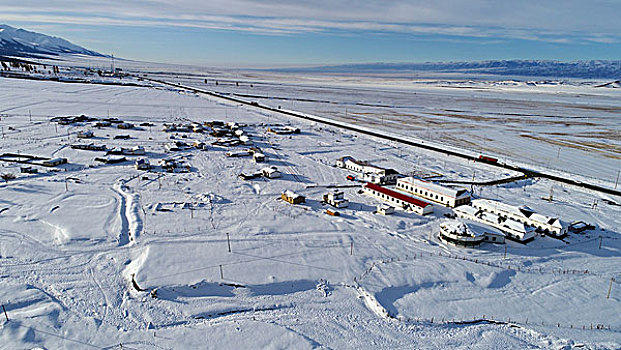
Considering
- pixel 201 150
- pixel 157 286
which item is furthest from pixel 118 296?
pixel 201 150

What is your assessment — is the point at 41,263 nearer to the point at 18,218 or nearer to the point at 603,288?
the point at 18,218

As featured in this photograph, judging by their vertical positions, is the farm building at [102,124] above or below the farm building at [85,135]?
above

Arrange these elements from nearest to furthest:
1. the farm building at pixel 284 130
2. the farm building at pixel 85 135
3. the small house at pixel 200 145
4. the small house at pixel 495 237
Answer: the small house at pixel 495 237, the small house at pixel 200 145, the farm building at pixel 85 135, the farm building at pixel 284 130

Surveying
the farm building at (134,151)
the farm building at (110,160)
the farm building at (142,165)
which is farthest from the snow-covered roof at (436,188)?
the farm building at (134,151)

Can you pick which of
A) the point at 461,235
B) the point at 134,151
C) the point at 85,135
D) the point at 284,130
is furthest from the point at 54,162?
the point at 461,235

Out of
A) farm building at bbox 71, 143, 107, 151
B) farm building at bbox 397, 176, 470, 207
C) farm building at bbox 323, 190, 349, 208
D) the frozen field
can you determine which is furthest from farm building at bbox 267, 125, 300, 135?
farm building at bbox 323, 190, 349, 208

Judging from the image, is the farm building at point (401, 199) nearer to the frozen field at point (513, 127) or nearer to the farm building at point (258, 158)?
the farm building at point (258, 158)
